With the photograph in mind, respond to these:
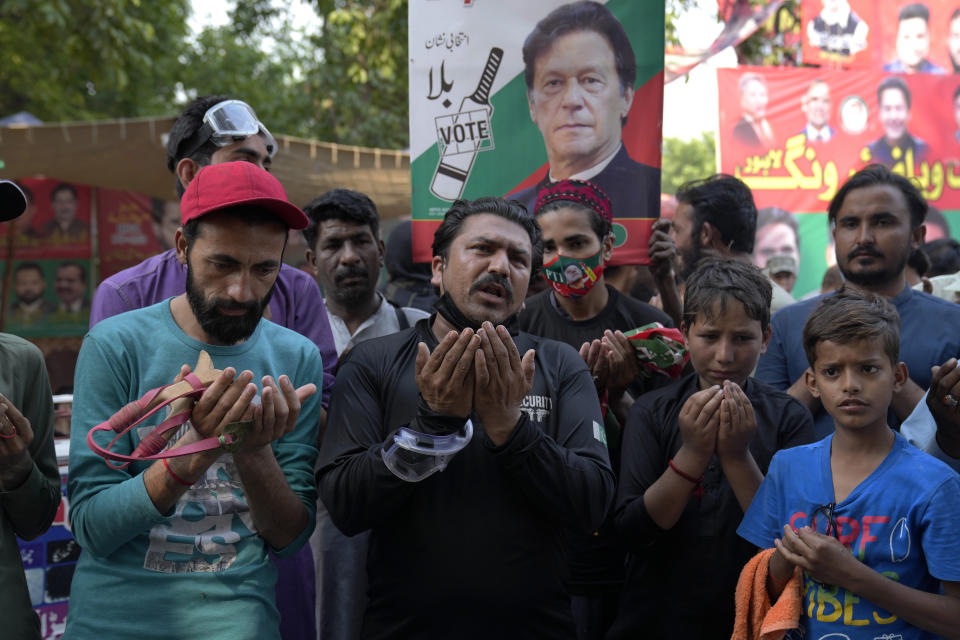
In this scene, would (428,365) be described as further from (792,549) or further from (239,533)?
(792,549)

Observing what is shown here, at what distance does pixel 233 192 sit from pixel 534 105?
6.23 feet

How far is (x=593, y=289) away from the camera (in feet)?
12.8

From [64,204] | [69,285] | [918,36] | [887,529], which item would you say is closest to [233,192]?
[887,529]

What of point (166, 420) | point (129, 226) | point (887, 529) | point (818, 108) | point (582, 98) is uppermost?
point (818, 108)

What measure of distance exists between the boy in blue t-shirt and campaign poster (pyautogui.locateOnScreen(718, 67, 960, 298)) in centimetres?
808

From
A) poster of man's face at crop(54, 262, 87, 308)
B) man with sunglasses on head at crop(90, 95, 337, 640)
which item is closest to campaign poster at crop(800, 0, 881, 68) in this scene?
poster of man's face at crop(54, 262, 87, 308)

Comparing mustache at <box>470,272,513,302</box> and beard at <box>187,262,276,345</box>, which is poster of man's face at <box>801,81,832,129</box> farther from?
beard at <box>187,262,276,345</box>

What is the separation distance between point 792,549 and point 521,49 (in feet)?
8.11

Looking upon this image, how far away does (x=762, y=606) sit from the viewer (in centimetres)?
270

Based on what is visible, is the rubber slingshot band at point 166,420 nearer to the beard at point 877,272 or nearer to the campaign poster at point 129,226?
the beard at point 877,272

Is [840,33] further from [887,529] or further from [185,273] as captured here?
[185,273]

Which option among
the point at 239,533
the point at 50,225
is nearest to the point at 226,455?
the point at 239,533

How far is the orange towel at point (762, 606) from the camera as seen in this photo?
261 cm

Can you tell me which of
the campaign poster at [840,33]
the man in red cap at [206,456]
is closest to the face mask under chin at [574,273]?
the man in red cap at [206,456]
